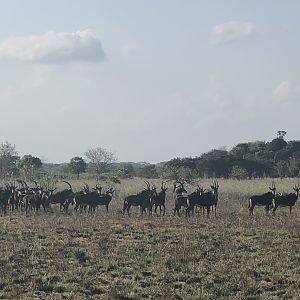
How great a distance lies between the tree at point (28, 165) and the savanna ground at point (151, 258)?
3106 cm

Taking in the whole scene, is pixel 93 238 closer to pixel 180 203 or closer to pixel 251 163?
pixel 180 203

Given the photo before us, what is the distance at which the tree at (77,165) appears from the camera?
83950 mm

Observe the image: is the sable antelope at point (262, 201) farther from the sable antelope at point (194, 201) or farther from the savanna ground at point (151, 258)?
the savanna ground at point (151, 258)

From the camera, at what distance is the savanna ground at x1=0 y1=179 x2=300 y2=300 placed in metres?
14.2

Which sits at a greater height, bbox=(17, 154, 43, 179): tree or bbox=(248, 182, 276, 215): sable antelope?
bbox=(17, 154, 43, 179): tree

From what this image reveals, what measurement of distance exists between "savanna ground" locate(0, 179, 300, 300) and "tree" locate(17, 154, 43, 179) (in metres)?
31.1

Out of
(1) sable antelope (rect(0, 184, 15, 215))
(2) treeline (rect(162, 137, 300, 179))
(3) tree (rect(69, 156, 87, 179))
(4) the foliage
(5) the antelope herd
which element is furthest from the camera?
(4) the foliage

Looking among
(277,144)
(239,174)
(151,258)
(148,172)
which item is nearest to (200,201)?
(151,258)

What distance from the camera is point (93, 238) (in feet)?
71.2

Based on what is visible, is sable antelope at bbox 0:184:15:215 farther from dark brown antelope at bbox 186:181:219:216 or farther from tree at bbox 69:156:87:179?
tree at bbox 69:156:87:179

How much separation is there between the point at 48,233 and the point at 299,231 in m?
9.13

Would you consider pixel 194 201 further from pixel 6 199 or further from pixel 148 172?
pixel 148 172

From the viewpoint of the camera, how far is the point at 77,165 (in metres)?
88.3

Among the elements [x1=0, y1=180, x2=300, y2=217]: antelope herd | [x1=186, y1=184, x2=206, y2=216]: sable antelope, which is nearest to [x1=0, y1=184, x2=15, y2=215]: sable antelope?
[x1=0, y1=180, x2=300, y2=217]: antelope herd
